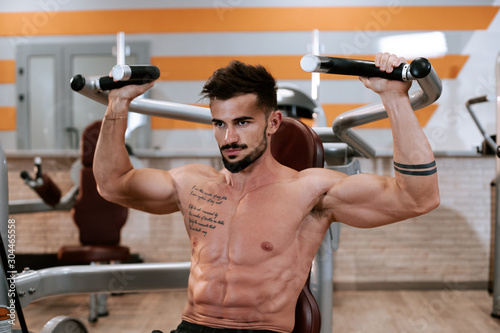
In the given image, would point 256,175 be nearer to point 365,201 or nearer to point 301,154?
point 301,154

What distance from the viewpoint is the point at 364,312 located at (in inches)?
133

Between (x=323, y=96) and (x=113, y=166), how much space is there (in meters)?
3.30

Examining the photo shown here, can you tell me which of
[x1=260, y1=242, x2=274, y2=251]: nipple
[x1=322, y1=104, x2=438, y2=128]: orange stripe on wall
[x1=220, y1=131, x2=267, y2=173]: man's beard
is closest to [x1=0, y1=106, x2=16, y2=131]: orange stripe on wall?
[x1=322, y1=104, x2=438, y2=128]: orange stripe on wall

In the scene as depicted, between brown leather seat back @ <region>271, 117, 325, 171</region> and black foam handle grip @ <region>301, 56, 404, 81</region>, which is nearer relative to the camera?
black foam handle grip @ <region>301, 56, 404, 81</region>

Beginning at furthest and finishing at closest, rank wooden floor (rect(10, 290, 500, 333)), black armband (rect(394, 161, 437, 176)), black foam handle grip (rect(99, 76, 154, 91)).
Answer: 1. wooden floor (rect(10, 290, 500, 333))
2. black foam handle grip (rect(99, 76, 154, 91))
3. black armband (rect(394, 161, 437, 176))

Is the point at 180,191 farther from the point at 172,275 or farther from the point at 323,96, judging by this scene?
the point at 323,96

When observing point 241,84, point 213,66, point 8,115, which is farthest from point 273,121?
point 8,115

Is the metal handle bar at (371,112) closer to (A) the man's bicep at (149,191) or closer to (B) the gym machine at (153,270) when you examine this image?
(B) the gym machine at (153,270)

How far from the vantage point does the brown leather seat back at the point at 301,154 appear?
1.36 metres

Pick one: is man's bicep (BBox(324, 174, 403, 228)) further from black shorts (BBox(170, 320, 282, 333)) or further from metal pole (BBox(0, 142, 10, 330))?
metal pole (BBox(0, 142, 10, 330))

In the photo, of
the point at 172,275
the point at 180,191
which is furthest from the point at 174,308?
the point at 180,191

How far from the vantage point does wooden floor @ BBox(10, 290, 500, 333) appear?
3033mm

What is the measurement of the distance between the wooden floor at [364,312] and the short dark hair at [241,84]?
79.3 inches

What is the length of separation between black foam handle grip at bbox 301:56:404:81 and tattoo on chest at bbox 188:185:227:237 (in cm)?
57
